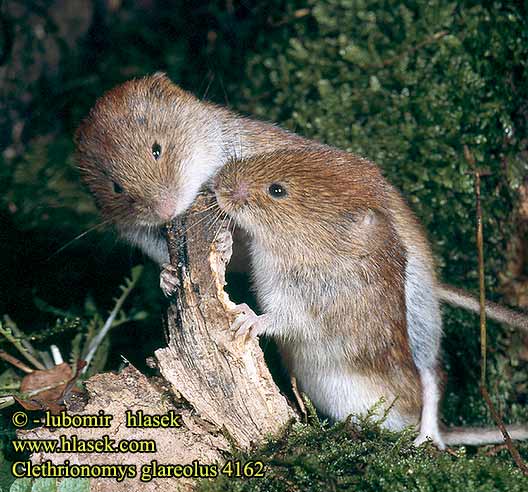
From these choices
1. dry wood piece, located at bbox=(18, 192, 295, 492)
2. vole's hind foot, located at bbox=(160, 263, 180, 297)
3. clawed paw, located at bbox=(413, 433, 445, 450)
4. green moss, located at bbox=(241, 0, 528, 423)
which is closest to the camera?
dry wood piece, located at bbox=(18, 192, 295, 492)

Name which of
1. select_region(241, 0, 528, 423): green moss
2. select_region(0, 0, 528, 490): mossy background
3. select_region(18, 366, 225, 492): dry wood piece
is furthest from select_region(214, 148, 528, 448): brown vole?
select_region(241, 0, 528, 423): green moss

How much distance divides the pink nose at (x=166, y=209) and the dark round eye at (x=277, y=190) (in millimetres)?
480

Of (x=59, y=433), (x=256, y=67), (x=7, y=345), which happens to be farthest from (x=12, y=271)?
(x=256, y=67)

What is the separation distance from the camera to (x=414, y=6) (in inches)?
188

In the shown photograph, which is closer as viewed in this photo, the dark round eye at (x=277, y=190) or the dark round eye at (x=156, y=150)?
the dark round eye at (x=277, y=190)

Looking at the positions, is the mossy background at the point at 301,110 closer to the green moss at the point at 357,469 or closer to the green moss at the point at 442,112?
the green moss at the point at 442,112

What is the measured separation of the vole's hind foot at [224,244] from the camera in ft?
9.78

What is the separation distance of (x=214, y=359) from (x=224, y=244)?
503 mm

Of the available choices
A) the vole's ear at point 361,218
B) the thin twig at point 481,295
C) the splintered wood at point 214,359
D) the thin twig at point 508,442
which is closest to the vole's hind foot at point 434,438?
the thin twig at point 481,295

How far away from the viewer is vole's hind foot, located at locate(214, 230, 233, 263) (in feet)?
9.78

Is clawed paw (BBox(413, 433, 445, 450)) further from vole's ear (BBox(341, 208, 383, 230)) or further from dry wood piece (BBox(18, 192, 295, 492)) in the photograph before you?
vole's ear (BBox(341, 208, 383, 230))

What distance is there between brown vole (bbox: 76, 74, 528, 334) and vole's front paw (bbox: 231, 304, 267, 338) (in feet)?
1.34

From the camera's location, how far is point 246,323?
116 inches

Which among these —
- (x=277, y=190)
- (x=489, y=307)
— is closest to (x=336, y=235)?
(x=277, y=190)
